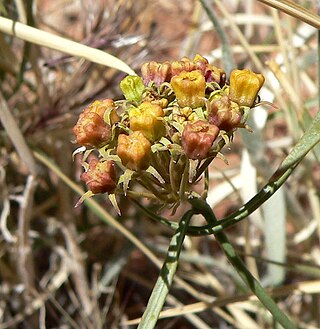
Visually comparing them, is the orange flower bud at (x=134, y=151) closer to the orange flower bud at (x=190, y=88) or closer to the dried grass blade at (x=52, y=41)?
the orange flower bud at (x=190, y=88)

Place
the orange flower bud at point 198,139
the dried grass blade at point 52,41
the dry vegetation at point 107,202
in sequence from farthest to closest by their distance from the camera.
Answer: the dry vegetation at point 107,202
the dried grass blade at point 52,41
the orange flower bud at point 198,139

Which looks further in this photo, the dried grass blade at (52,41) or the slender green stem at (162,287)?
the dried grass blade at (52,41)

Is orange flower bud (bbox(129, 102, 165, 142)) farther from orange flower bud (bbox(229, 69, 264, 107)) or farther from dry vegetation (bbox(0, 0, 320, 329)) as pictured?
dry vegetation (bbox(0, 0, 320, 329))

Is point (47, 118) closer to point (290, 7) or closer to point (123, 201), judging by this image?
point (123, 201)

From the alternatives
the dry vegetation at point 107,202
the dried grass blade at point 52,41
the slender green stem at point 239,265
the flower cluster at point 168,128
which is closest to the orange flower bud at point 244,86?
the flower cluster at point 168,128

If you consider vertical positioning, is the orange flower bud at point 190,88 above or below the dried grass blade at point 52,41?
below

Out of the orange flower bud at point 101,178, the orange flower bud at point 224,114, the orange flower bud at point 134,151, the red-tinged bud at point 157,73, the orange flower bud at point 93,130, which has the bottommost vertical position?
the orange flower bud at point 101,178
